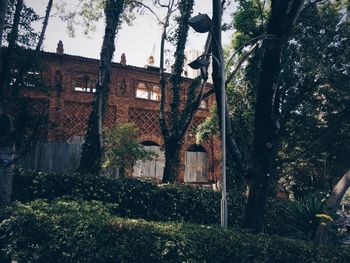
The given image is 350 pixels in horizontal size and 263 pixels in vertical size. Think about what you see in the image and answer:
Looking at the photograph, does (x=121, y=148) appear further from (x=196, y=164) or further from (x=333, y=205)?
(x=333, y=205)

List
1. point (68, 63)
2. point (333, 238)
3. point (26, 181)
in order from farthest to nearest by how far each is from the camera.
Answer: point (68, 63)
point (26, 181)
point (333, 238)

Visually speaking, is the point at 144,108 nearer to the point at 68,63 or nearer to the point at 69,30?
the point at 68,63

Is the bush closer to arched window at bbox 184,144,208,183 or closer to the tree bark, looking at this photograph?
the tree bark

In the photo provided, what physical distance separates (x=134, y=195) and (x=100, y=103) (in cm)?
326

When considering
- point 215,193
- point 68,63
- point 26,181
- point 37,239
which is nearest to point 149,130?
point 68,63

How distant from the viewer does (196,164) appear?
20.1 m

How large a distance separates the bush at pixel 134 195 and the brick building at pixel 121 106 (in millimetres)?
6905

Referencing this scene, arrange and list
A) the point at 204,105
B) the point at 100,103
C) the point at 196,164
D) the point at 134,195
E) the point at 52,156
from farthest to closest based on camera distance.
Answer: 1. the point at 204,105
2. the point at 196,164
3. the point at 52,156
4. the point at 100,103
5. the point at 134,195

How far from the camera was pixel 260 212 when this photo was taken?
598cm

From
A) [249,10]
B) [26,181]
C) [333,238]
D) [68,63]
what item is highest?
[249,10]

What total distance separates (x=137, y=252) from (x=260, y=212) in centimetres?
299

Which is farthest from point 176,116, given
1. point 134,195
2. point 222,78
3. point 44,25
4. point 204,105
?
point 204,105

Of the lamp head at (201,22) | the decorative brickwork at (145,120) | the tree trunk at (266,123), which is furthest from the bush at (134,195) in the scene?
the decorative brickwork at (145,120)

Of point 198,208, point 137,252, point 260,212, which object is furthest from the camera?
point 198,208
